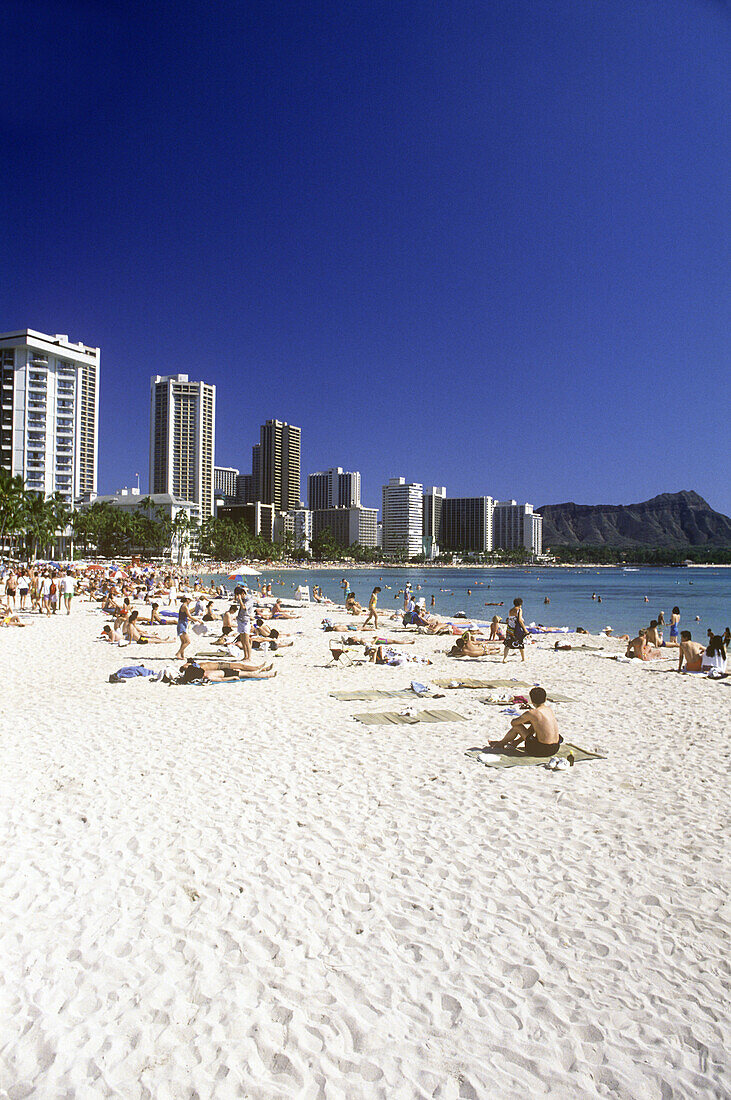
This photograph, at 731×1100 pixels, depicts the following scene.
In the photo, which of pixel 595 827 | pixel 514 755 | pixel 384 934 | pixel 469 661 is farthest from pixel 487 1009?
pixel 469 661

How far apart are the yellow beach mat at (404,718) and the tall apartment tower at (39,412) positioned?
315 ft

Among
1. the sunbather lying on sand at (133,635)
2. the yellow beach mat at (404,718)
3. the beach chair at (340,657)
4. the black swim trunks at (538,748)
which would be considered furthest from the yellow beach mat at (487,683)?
the sunbather lying on sand at (133,635)

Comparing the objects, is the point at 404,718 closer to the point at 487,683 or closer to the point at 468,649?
the point at 487,683

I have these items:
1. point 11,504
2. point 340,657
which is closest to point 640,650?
point 340,657

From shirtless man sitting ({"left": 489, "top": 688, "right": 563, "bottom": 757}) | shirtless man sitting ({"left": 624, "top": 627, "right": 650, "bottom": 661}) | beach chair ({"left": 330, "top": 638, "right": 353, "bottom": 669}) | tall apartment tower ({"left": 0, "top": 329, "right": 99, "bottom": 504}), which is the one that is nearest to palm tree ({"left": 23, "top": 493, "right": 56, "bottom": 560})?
tall apartment tower ({"left": 0, "top": 329, "right": 99, "bottom": 504})

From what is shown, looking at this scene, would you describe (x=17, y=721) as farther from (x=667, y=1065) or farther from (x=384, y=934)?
(x=667, y=1065)

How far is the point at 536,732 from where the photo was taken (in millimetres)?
7895

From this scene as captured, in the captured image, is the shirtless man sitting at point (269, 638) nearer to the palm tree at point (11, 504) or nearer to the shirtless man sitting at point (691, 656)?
the shirtless man sitting at point (691, 656)

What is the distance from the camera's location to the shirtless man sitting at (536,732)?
7863 millimetres

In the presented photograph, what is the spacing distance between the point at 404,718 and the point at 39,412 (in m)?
104

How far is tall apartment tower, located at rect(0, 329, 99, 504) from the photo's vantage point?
9594 cm

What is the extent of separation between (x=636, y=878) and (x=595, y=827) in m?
0.93

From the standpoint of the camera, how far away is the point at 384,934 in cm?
411

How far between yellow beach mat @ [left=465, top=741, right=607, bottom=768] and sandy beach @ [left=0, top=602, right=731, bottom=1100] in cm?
16
